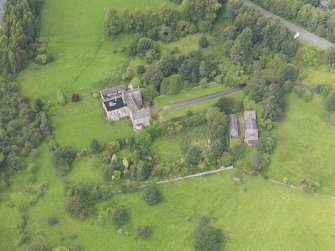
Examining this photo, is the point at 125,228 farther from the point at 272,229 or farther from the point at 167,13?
the point at 167,13

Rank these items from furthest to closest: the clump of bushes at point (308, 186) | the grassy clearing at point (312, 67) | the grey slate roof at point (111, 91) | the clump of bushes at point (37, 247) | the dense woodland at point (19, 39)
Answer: the dense woodland at point (19, 39)
the grassy clearing at point (312, 67)
the grey slate roof at point (111, 91)
the clump of bushes at point (308, 186)
the clump of bushes at point (37, 247)

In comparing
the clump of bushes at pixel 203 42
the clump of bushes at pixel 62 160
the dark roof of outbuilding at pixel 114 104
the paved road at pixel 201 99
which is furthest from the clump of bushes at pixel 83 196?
the clump of bushes at pixel 203 42

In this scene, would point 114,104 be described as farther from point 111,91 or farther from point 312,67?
point 312,67

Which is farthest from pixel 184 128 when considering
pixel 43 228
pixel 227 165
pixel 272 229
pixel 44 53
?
pixel 44 53

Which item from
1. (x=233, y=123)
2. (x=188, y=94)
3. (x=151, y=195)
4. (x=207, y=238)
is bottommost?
(x=207, y=238)

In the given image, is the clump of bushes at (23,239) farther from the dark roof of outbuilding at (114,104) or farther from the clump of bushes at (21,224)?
the dark roof of outbuilding at (114,104)

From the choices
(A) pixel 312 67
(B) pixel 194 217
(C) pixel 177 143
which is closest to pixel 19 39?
(C) pixel 177 143

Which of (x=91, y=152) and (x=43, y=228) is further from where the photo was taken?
(x=91, y=152)
